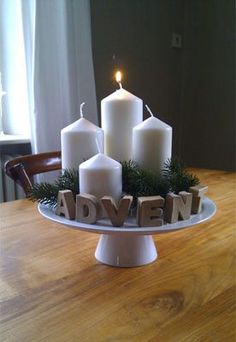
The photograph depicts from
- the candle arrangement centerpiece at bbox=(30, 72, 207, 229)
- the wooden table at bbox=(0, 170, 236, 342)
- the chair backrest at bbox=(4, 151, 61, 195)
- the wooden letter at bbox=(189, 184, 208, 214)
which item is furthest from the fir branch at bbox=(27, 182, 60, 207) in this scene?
the chair backrest at bbox=(4, 151, 61, 195)

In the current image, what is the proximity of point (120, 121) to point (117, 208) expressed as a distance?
179mm

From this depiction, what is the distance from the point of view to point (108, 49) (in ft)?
6.83

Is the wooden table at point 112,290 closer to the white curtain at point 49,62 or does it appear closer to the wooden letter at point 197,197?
the wooden letter at point 197,197

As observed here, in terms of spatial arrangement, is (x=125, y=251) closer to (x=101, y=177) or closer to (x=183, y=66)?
(x=101, y=177)

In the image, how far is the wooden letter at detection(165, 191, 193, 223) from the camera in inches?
20.1

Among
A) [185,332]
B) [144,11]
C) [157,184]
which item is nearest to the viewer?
[185,332]

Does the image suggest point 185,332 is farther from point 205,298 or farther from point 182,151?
point 182,151

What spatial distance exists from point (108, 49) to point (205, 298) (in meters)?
1.87

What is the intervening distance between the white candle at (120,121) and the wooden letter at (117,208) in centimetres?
14

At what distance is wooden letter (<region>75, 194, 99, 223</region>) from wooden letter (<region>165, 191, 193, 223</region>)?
11 centimetres

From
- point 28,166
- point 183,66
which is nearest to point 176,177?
point 28,166

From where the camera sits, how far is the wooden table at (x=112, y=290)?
0.39 meters

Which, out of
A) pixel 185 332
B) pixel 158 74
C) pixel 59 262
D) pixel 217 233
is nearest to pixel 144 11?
pixel 158 74

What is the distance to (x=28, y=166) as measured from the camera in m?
1.13
